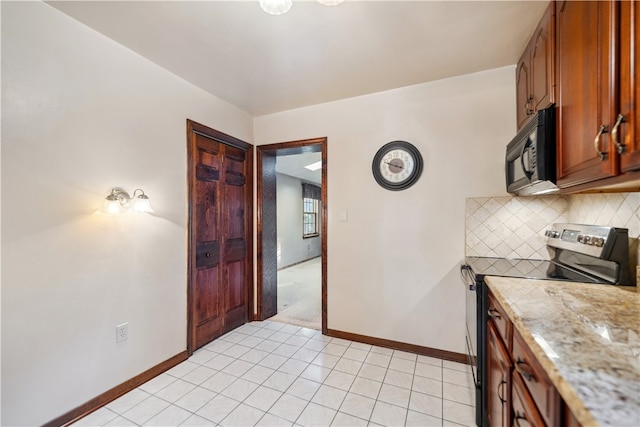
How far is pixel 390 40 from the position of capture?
1.78 m

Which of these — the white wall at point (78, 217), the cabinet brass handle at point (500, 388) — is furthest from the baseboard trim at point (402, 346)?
the white wall at point (78, 217)

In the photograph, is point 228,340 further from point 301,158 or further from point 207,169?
point 301,158

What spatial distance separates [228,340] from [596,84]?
310 centimetres

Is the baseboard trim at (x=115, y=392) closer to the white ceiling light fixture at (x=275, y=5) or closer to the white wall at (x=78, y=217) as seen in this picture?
the white wall at (x=78, y=217)

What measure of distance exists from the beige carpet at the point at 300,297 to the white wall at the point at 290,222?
43cm

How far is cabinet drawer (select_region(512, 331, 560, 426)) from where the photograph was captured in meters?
0.67

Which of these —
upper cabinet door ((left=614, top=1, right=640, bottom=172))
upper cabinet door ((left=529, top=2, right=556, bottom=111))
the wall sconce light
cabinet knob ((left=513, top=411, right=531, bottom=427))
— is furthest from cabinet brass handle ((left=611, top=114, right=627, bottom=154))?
the wall sconce light

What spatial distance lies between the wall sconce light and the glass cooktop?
2195 mm

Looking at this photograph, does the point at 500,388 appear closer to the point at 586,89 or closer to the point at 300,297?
the point at 586,89

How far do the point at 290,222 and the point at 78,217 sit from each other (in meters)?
5.19

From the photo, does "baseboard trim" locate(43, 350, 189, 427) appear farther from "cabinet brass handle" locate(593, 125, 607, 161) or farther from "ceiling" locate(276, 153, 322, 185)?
"ceiling" locate(276, 153, 322, 185)

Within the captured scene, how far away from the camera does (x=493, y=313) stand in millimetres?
1330

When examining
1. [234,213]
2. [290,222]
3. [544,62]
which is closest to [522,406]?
[544,62]

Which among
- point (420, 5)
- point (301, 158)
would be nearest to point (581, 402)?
point (420, 5)
